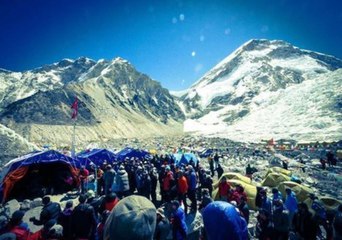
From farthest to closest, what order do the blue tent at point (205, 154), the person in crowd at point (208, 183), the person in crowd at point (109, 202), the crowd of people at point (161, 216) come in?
1. the blue tent at point (205, 154)
2. the person in crowd at point (208, 183)
3. the person in crowd at point (109, 202)
4. the crowd of people at point (161, 216)

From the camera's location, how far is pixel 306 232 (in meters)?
6.92

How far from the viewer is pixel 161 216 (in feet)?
21.7

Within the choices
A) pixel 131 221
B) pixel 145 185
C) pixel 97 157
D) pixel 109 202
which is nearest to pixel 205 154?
pixel 97 157

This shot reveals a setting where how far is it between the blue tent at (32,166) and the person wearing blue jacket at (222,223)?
14447 millimetres

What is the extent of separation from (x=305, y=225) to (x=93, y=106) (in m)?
99.9

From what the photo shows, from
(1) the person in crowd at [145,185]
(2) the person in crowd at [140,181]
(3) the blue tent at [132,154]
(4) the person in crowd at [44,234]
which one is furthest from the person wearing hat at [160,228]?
(3) the blue tent at [132,154]

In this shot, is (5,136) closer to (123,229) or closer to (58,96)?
(123,229)

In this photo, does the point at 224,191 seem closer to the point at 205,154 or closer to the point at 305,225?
the point at 305,225

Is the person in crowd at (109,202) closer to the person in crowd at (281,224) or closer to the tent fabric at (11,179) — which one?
the person in crowd at (281,224)

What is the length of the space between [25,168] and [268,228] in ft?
45.1

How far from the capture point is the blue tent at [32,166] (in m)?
14.5

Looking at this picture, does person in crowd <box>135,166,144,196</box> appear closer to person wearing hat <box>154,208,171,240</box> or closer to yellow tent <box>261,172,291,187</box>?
person wearing hat <box>154,208,171,240</box>

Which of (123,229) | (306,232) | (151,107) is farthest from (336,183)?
(151,107)

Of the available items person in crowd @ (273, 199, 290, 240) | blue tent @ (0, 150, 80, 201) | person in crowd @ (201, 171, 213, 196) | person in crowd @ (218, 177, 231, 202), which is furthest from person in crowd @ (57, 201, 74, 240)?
blue tent @ (0, 150, 80, 201)
